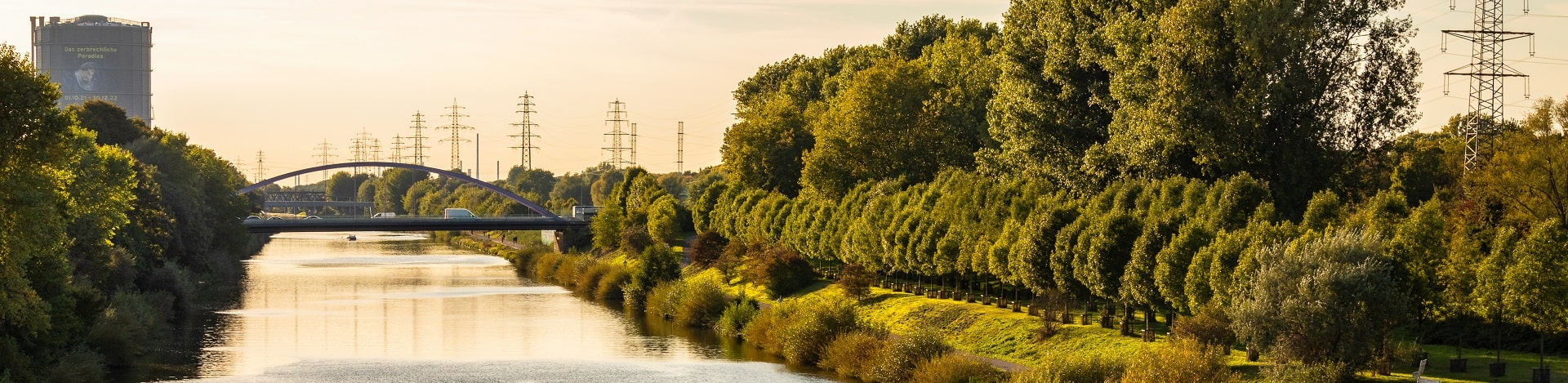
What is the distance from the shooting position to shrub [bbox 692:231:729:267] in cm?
11106

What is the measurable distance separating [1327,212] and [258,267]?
10768 centimetres

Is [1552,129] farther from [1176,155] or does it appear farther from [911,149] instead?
[911,149]

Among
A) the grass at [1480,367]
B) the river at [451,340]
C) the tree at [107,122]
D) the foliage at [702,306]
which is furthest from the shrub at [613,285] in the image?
the grass at [1480,367]

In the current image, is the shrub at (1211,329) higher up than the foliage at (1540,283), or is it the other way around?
the foliage at (1540,283)

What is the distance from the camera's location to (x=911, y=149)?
94250 millimetres

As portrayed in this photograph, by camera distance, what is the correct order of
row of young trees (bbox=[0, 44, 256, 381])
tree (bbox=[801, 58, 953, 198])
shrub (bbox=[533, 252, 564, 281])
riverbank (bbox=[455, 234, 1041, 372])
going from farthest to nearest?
shrub (bbox=[533, 252, 564, 281]) → tree (bbox=[801, 58, 953, 198]) → riverbank (bbox=[455, 234, 1041, 372]) → row of young trees (bbox=[0, 44, 256, 381])

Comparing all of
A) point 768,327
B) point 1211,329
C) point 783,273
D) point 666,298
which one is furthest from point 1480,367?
point 666,298

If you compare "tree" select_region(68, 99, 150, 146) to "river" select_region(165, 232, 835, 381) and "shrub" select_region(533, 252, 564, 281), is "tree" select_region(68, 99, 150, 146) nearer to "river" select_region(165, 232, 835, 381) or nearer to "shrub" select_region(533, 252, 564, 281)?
"river" select_region(165, 232, 835, 381)

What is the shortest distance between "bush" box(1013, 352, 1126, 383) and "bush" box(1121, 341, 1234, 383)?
1709 millimetres

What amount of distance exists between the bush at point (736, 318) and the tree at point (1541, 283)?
122 feet

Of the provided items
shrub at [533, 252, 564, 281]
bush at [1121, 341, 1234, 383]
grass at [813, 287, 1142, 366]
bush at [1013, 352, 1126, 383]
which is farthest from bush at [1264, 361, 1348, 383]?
shrub at [533, 252, 564, 281]

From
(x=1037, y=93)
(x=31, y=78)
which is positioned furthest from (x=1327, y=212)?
(x=31, y=78)

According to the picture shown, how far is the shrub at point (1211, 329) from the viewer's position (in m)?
48.4

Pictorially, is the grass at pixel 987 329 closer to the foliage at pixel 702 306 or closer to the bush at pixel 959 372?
the bush at pixel 959 372
